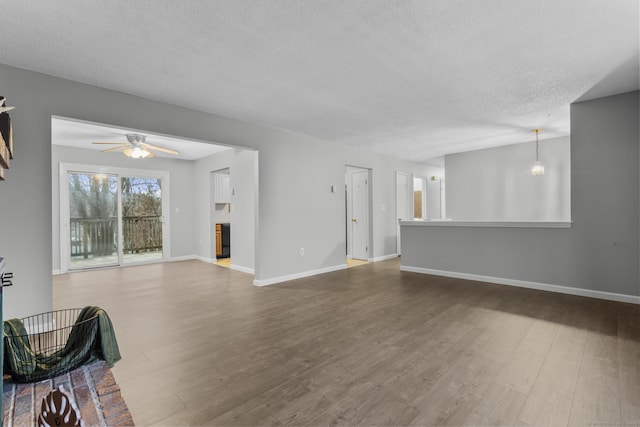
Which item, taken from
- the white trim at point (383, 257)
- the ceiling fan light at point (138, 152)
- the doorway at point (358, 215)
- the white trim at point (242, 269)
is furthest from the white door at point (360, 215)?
the ceiling fan light at point (138, 152)

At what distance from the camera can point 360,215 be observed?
707 cm

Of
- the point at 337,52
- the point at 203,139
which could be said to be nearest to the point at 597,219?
the point at 337,52

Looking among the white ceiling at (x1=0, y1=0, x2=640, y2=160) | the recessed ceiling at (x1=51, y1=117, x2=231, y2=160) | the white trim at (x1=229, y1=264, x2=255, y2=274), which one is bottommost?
the white trim at (x1=229, y1=264, x2=255, y2=274)

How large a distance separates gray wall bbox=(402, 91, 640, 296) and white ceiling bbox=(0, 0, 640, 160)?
14.8 inches

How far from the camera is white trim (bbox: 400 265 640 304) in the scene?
12.4 ft

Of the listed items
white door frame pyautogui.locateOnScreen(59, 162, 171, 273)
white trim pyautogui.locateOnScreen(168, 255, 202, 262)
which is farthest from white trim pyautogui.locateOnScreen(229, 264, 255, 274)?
white door frame pyautogui.locateOnScreen(59, 162, 171, 273)

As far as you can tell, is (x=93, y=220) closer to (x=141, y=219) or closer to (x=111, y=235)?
(x=111, y=235)

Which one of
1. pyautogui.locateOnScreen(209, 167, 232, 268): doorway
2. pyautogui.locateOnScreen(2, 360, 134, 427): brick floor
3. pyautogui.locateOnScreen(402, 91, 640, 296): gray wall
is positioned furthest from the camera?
pyautogui.locateOnScreen(209, 167, 232, 268): doorway

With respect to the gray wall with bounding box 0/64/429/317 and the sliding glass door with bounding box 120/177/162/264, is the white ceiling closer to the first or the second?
the gray wall with bounding box 0/64/429/317

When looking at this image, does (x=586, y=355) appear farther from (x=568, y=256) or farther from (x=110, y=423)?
(x=110, y=423)

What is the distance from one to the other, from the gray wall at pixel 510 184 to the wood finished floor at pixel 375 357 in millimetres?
2566

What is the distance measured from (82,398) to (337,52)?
281 cm

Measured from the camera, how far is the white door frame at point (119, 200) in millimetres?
5848

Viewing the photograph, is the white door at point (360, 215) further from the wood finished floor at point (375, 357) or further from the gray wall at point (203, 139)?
the wood finished floor at point (375, 357)
